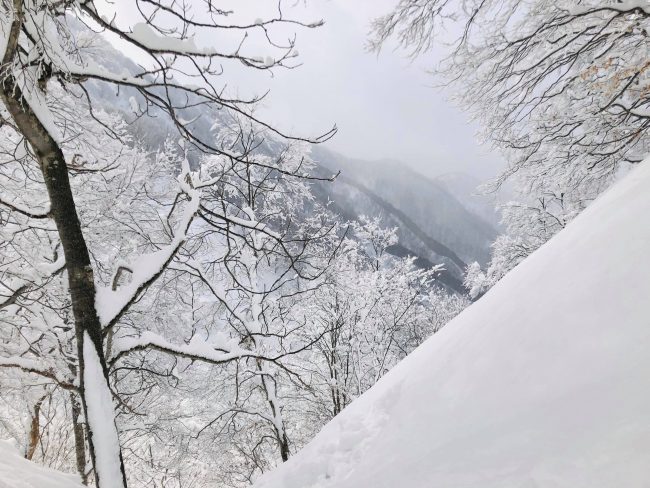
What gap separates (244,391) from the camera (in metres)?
8.16

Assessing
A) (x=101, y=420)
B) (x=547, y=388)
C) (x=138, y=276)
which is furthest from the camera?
(x=138, y=276)

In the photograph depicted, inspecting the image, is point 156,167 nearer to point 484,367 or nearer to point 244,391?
point 244,391

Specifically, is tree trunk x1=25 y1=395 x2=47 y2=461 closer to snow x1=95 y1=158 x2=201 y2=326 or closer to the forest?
the forest

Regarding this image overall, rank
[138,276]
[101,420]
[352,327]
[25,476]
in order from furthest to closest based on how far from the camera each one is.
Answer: [352,327]
[25,476]
[138,276]
[101,420]

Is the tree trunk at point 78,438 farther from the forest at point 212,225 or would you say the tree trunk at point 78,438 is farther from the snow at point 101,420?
the snow at point 101,420

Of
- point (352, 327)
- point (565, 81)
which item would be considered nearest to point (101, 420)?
Answer: point (565, 81)

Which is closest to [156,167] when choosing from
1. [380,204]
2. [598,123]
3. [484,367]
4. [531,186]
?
[531,186]

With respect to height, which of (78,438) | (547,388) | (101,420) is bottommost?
(547,388)

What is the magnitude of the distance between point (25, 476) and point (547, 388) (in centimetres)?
303

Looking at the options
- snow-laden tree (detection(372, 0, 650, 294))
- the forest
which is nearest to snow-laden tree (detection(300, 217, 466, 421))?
the forest

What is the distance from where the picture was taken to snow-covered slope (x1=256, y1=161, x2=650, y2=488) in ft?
3.03

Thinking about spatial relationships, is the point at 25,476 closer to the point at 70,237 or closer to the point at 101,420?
the point at 101,420

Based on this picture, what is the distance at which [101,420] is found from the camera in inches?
73.7

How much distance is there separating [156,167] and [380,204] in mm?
78885
